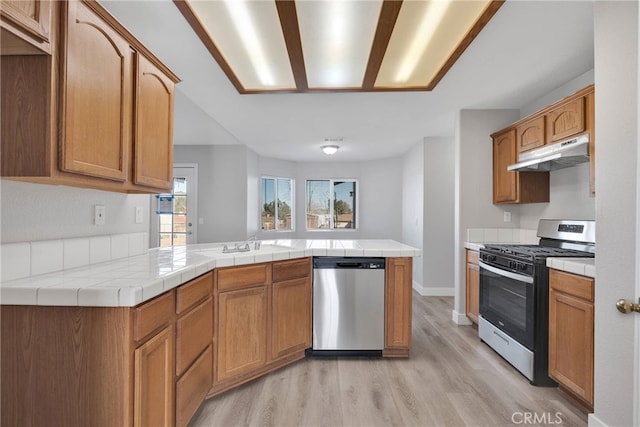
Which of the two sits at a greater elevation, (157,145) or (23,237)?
(157,145)

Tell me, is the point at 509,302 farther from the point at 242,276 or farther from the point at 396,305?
the point at 242,276

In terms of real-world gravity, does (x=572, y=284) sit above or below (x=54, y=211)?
below

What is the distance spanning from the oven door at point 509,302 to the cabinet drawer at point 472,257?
0.73 ft

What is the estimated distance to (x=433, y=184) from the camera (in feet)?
15.7

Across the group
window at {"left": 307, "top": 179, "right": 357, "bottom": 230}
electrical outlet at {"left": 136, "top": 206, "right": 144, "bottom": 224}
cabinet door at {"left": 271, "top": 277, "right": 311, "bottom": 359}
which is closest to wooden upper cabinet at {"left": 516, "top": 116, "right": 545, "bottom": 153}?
cabinet door at {"left": 271, "top": 277, "right": 311, "bottom": 359}

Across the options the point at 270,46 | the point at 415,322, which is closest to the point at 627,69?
the point at 270,46

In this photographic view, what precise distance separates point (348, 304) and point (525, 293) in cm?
133

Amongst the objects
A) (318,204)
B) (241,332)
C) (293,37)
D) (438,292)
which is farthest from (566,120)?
(318,204)

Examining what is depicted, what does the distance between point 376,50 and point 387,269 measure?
5.57 ft

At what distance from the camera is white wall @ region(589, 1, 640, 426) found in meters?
1.47

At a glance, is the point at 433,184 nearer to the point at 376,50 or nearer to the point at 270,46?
the point at 376,50

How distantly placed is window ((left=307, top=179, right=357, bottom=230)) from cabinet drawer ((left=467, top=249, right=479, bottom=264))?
12.3 ft

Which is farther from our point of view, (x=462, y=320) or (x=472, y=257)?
(x=462, y=320)

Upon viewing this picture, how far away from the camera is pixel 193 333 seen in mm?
1722
